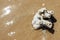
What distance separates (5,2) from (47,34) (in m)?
0.65

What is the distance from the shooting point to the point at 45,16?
254 cm

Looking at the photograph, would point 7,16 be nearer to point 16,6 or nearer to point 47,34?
point 16,6

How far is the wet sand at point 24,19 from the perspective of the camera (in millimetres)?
2520

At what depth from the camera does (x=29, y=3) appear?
274 cm

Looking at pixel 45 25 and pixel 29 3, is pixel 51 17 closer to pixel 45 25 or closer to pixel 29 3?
pixel 45 25

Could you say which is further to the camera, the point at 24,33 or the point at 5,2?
the point at 5,2

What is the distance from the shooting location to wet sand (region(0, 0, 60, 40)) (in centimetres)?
252

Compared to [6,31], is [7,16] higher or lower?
higher

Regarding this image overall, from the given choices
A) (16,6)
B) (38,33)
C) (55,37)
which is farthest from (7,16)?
(55,37)

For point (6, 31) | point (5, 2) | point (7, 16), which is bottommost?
point (6, 31)

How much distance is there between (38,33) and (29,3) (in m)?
0.40

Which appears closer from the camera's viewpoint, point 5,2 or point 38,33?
point 38,33

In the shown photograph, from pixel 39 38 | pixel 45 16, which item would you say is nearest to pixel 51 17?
pixel 45 16

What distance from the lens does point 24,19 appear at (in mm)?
2627
